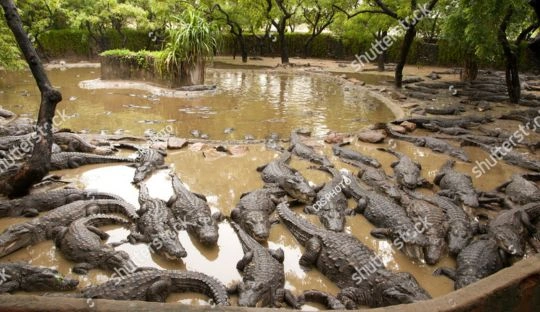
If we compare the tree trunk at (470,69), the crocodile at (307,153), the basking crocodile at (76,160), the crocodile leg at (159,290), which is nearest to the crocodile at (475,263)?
the crocodile leg at (159,290)

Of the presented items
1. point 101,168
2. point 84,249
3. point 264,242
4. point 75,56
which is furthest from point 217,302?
point 75,56

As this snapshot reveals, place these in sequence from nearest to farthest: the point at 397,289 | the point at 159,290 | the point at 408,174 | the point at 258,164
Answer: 1. the point at 397,289
2. the point at 159,290
3. the point at 408,174
4. the point at 258,164

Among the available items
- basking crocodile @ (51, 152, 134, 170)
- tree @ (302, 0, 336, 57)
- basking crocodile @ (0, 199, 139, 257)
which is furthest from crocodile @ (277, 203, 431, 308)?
tree @ (302, 0, 336, 57)

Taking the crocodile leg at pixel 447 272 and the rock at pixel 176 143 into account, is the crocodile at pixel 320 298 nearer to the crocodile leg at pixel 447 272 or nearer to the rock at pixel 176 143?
the crocodile leg at pixel 447 272

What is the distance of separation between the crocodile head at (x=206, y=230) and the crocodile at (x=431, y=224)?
254cm

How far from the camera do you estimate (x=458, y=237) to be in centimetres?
489

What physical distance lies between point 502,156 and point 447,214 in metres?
3.60

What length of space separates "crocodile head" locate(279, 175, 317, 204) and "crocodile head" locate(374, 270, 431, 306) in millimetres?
2303

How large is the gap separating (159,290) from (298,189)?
2917mm

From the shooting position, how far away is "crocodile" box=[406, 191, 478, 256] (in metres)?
4.80

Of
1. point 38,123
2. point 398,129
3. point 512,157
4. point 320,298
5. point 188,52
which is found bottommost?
point 320,298

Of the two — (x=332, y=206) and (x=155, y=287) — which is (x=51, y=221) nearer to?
(x=155, y=287)

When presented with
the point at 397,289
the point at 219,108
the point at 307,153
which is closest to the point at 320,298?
the point at 397,289

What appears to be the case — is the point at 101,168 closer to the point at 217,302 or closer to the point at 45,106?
the point at 45,106
